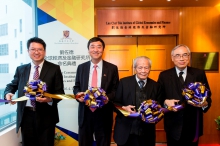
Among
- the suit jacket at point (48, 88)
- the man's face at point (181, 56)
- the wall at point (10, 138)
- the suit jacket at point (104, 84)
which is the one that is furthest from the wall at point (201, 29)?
the wall at point (10, 138)

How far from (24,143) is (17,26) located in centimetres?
175

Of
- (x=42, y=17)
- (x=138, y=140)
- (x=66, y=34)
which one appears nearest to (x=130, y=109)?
(x=138, y=140)

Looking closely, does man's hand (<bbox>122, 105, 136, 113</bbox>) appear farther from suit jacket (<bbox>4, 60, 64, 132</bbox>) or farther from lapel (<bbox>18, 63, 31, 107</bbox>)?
lapel (<bbox>18, 63, 31, 107</bbox>)

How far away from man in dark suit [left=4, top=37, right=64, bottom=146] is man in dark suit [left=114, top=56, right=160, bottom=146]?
28.5 inches

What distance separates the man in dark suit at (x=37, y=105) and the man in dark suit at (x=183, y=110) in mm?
1177

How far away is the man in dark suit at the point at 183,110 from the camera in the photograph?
2.21 meters

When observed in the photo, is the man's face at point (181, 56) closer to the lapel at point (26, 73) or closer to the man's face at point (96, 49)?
the man's face at point (96, 49)

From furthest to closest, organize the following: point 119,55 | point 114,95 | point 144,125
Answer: point 119,55 → point 114,95 → point 144,125

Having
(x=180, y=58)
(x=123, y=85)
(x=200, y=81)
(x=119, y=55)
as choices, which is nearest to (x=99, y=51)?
(x=123, y=85)

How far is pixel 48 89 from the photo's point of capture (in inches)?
91.4

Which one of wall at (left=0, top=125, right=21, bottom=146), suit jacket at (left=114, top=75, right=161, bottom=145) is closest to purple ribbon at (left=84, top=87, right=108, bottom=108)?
suit jacket at (left=114, top=75, right=161, bottom=145)

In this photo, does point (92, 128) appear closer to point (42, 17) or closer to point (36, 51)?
point (36, 51)

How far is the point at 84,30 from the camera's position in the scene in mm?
3355

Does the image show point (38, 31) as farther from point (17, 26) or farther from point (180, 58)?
point (180, 58)
